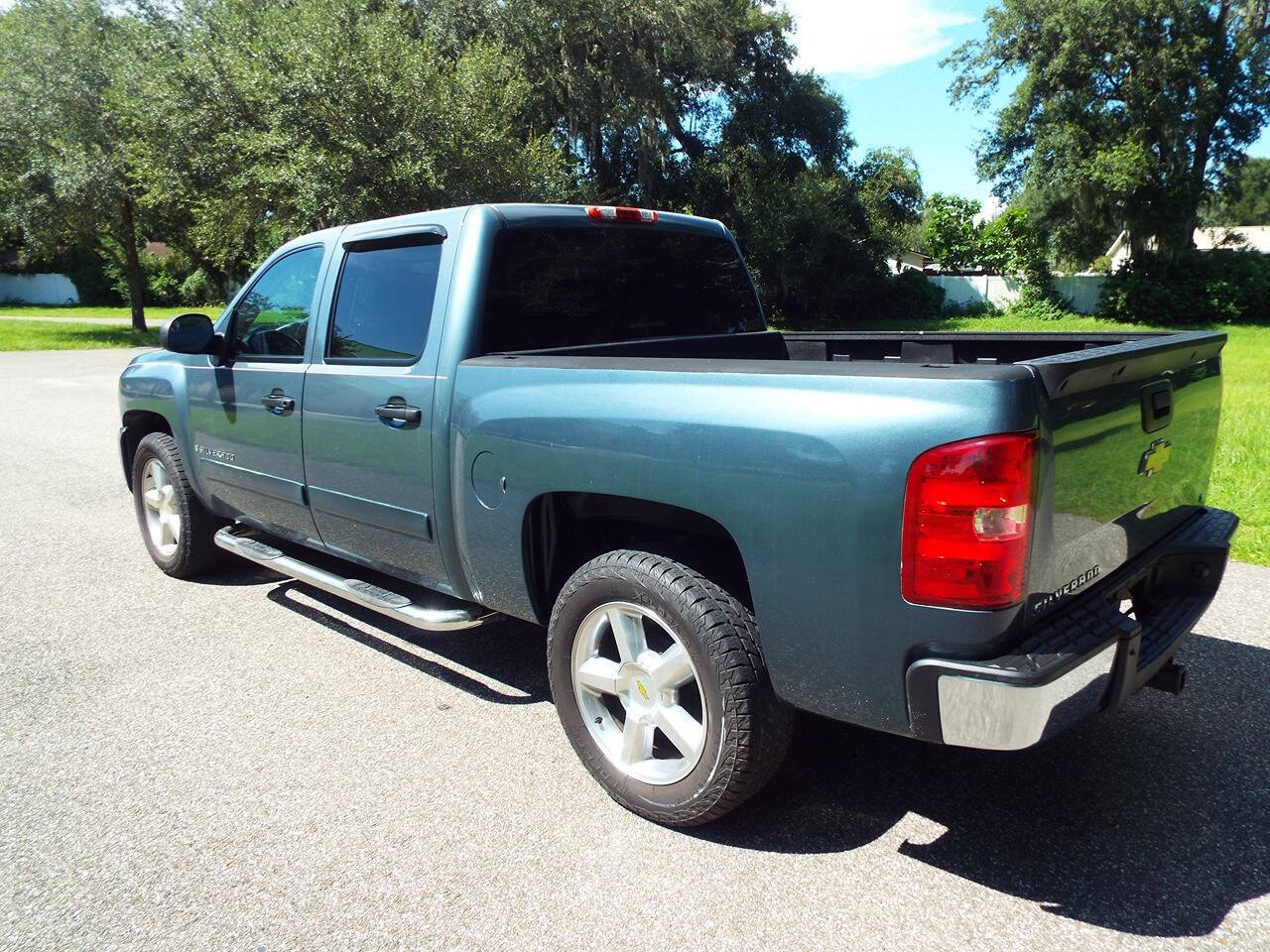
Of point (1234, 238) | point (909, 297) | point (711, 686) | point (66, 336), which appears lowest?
point (711, 686)

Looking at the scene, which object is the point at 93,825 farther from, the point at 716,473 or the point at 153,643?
the point at 716,473

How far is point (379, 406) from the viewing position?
355 centimetres

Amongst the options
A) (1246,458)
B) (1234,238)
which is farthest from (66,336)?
(1234,238)

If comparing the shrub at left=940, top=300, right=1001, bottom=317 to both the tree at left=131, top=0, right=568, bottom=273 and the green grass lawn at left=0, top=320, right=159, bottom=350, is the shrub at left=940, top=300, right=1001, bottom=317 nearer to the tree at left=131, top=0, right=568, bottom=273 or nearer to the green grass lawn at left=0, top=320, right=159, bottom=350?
the tree at left=131, top=0, right=568, bottom=273

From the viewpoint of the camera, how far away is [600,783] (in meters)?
3.00

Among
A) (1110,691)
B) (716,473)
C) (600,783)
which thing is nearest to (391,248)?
(716,473)

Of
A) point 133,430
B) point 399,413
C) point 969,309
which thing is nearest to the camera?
point 399,413

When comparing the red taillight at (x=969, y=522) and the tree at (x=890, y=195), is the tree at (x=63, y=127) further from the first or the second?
the red taillight at (x=969, y=522)

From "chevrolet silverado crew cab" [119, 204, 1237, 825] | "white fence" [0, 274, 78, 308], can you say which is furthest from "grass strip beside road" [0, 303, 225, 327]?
"chevrolet silverado crew cab" [119, 204, 1237, 825]

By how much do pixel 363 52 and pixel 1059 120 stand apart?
21.1 metres

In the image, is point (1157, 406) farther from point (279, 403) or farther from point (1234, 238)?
point (1234, 238)

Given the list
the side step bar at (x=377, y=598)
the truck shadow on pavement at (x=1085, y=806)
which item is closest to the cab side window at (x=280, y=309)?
the side step bar at (x=377, y=598)

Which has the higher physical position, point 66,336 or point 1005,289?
point 1005,289

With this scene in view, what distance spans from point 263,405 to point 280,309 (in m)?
0.47
